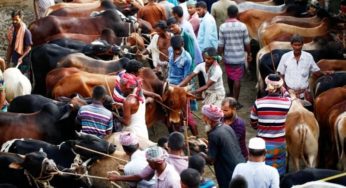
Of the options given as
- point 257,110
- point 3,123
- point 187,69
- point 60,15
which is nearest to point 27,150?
point 3,123

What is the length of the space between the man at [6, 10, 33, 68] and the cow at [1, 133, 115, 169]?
14.1ft

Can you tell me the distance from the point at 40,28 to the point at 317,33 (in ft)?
16.2

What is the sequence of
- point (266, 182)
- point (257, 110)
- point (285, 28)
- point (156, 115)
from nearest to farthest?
point (266, 182) < point (257, 110) < point (156, 115) < point (285, 28)

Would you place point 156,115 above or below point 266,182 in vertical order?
below

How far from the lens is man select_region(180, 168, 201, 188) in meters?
7.23

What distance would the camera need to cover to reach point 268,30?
48.5ft

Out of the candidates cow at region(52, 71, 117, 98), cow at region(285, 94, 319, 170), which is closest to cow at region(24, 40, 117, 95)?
cow at region(52, 71, 117, 98)

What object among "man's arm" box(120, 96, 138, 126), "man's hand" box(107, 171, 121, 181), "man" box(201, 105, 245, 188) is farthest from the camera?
"man's arm" box(120, 96, 138, 126)

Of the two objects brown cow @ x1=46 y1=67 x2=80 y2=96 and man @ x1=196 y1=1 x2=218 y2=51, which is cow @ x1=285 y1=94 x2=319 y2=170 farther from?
man @ x1=196 y1=1 x2=218 y2=51

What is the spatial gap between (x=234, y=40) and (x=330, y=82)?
1.99m

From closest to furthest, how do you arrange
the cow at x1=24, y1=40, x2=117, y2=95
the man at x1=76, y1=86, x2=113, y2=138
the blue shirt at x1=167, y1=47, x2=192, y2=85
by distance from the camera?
the man at x1=76, y1=86, x2=113, y2=138 < the blue shirt at x1=167, y1=47, x2=192, y2=85 < the cow at x1=24, y1=40, x2=117, y2=95

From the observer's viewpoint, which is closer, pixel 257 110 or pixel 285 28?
pixel 257 110

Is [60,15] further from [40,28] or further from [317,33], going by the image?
[317,33]

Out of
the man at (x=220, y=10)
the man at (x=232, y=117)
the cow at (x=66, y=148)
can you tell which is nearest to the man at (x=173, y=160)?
the cow at (x=66, y=148)
